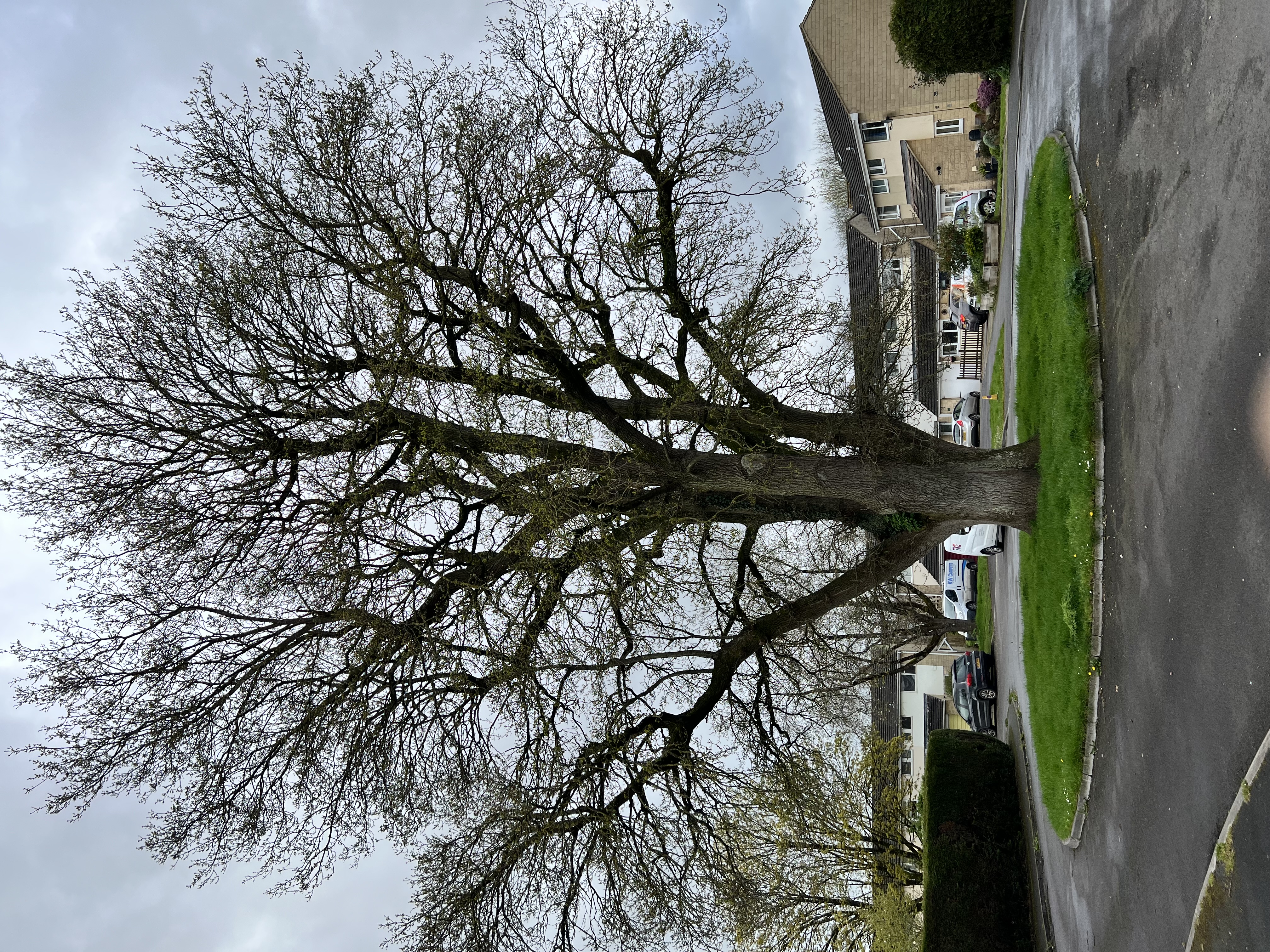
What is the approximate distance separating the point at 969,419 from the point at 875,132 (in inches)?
717

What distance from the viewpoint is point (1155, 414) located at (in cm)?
912

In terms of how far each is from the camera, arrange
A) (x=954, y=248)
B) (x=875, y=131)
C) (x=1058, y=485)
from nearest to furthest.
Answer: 1. (x=1058, y=485)
2. (x=954, y=248)
3. (x=875, y=131)

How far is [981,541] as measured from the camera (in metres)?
22.5

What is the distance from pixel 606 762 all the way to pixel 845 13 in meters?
33.0

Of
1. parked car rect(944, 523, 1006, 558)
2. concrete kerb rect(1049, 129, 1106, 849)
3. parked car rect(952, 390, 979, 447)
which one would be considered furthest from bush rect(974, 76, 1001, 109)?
concrete kerb rect(1049, 129, 1106, 849)

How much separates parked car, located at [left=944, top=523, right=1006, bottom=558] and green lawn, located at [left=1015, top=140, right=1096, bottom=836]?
23.4 feet

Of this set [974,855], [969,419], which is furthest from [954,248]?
[974,855]

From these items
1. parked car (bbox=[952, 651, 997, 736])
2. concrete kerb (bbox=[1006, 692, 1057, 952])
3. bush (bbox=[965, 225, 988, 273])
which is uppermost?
bush (bbox=[965, 225, 988, 273])

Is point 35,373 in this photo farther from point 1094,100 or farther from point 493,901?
point 1094,100

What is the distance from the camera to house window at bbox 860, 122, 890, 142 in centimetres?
3809

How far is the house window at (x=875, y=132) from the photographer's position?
38094 mm

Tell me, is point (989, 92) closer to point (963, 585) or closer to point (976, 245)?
point (976, 245)

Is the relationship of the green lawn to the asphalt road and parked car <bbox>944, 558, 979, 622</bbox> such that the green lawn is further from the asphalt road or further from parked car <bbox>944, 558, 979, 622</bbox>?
parked car <bbox>944, 558, 979, 622</bbox>

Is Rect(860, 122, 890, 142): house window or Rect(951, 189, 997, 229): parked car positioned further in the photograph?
Rect(860, 122, 890, 142): house window
